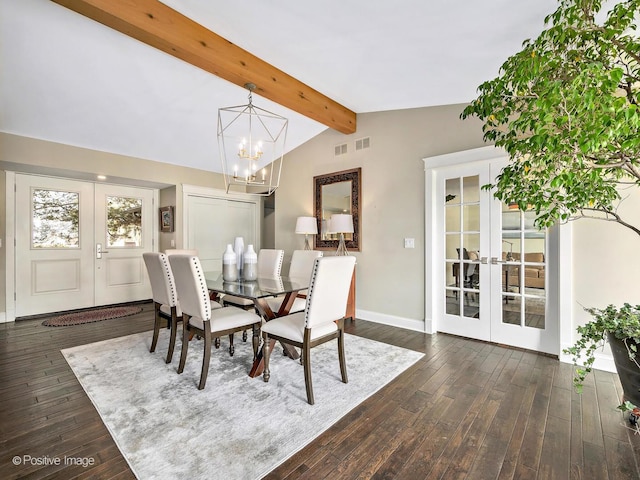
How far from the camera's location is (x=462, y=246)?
3.51m

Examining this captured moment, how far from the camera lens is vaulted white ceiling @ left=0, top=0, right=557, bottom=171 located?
207 centimetres

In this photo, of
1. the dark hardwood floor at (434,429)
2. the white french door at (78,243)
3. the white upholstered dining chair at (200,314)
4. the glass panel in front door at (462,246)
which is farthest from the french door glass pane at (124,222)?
the glass panel in front door at (462,246)

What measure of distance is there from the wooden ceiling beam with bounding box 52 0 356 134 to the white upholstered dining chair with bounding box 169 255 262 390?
1.72 meters

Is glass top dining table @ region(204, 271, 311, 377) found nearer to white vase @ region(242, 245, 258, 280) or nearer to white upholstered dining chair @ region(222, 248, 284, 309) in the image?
white vase @ region(242, 245, 258, 280)

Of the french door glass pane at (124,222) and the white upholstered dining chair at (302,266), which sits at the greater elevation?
the french door glass pane at (124,222)

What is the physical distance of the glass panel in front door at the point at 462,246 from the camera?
135 inches

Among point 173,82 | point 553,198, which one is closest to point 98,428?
point 553,198

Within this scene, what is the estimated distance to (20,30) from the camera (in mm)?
2408

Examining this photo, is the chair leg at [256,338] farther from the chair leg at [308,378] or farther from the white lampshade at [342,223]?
the white lampshade at [342,223]

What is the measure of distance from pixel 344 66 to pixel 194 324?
2.72m

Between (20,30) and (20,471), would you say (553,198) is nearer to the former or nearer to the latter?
(20,471)

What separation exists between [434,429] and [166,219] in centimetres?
526

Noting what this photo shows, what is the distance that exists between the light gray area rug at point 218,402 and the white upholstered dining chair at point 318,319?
0.65 feet

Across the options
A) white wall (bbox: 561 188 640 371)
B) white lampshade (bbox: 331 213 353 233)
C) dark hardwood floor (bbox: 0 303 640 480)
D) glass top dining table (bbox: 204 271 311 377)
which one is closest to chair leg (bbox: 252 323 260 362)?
glass top dining table (bbox: 204 271 311 377)
